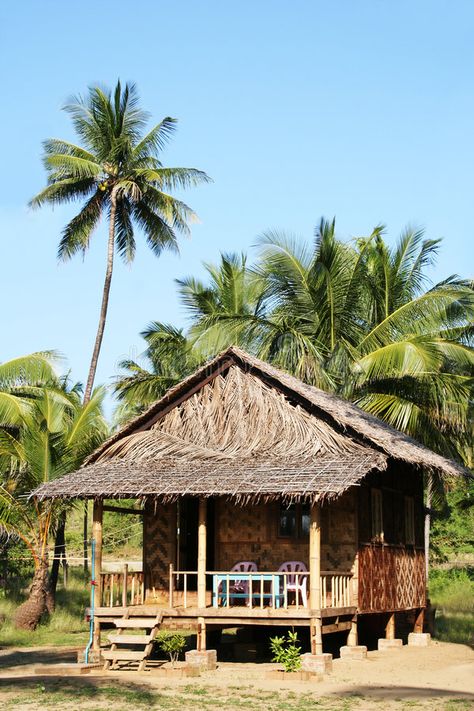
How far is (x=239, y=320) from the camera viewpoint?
2700cm

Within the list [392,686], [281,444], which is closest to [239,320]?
[281,444]

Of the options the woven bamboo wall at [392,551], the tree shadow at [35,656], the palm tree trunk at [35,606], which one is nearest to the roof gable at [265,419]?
the woven bamboo wall at [392,551]

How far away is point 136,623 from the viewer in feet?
59.2

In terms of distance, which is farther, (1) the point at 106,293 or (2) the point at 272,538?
(1) the point at 106,293

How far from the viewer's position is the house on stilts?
1745 centimetres

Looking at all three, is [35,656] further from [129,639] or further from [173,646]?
[173,646]

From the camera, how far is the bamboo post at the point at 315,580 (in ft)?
55.7

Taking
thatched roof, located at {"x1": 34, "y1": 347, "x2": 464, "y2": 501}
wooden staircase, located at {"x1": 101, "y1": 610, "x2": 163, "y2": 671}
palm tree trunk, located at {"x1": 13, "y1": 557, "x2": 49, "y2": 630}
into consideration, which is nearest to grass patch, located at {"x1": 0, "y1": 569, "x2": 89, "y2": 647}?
palm tree trunk, located at {"x1": 13, "y1": 557, "x2": 49, "y2": 630}

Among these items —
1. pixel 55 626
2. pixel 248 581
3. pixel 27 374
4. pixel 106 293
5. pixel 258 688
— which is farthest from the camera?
pixel 106 293

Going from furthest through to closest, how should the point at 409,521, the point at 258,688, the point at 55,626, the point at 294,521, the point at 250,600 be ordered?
1. the point at 55,626
2. the point at 409,521
3. the point at 294,521
4. the point at 250,600
5. the point at 258,688

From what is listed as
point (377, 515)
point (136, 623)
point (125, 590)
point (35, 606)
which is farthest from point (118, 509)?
point (35, 606)

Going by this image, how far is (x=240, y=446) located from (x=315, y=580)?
11.4 feet

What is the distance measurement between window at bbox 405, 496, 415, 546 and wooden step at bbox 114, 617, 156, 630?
7277 mm

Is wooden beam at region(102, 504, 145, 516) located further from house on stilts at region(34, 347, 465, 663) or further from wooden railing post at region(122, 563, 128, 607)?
wooden railing post at region(122, 563, 128, 607)
